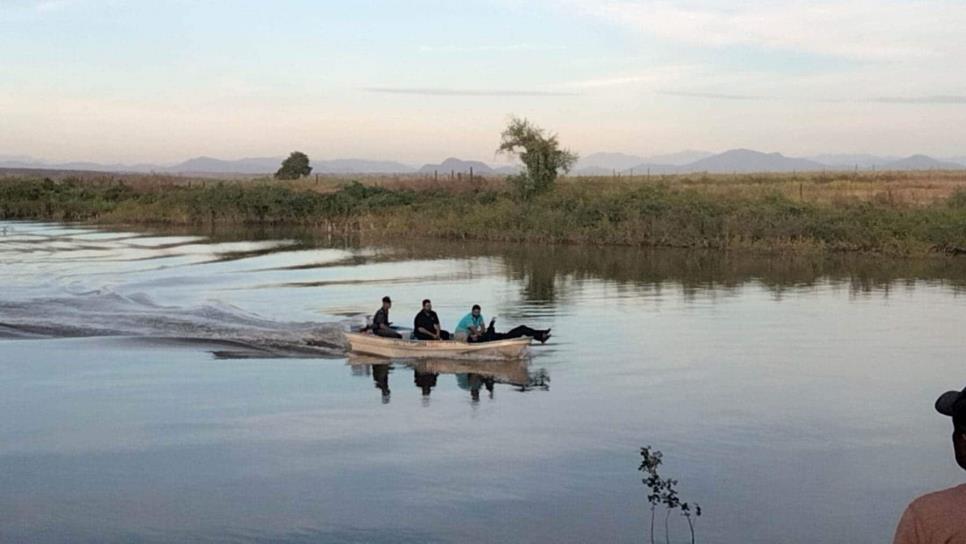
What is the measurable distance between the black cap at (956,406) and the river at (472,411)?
27.2 ft

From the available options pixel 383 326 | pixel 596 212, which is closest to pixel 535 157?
pixel 596 212

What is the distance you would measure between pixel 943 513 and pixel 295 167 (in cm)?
14344

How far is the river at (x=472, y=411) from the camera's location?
528 inches

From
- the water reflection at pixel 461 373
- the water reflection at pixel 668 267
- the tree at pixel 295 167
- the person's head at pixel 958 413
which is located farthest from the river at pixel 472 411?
the tree at pixel 295 167

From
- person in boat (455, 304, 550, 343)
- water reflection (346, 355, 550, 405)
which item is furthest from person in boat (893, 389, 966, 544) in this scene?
person in boat (455, 304, 550, 343)

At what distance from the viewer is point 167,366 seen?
78.7ft

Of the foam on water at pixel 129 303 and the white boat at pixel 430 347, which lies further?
the foam on water at pixel 129 303

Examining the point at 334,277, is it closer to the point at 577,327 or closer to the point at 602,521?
the point at 577,327

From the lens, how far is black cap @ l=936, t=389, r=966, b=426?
436 centimetres

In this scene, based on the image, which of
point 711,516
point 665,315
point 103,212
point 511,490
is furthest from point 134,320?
point 103,212

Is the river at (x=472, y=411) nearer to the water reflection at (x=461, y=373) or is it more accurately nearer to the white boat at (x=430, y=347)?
the water reflection at (x=461, y=373)

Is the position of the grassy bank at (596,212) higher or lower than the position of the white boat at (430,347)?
higher

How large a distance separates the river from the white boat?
34 cm

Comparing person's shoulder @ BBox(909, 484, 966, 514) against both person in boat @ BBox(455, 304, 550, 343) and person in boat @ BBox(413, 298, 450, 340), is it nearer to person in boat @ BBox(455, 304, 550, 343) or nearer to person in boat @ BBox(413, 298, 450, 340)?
person in boat @ BBox(455, 304, 550, 343)
